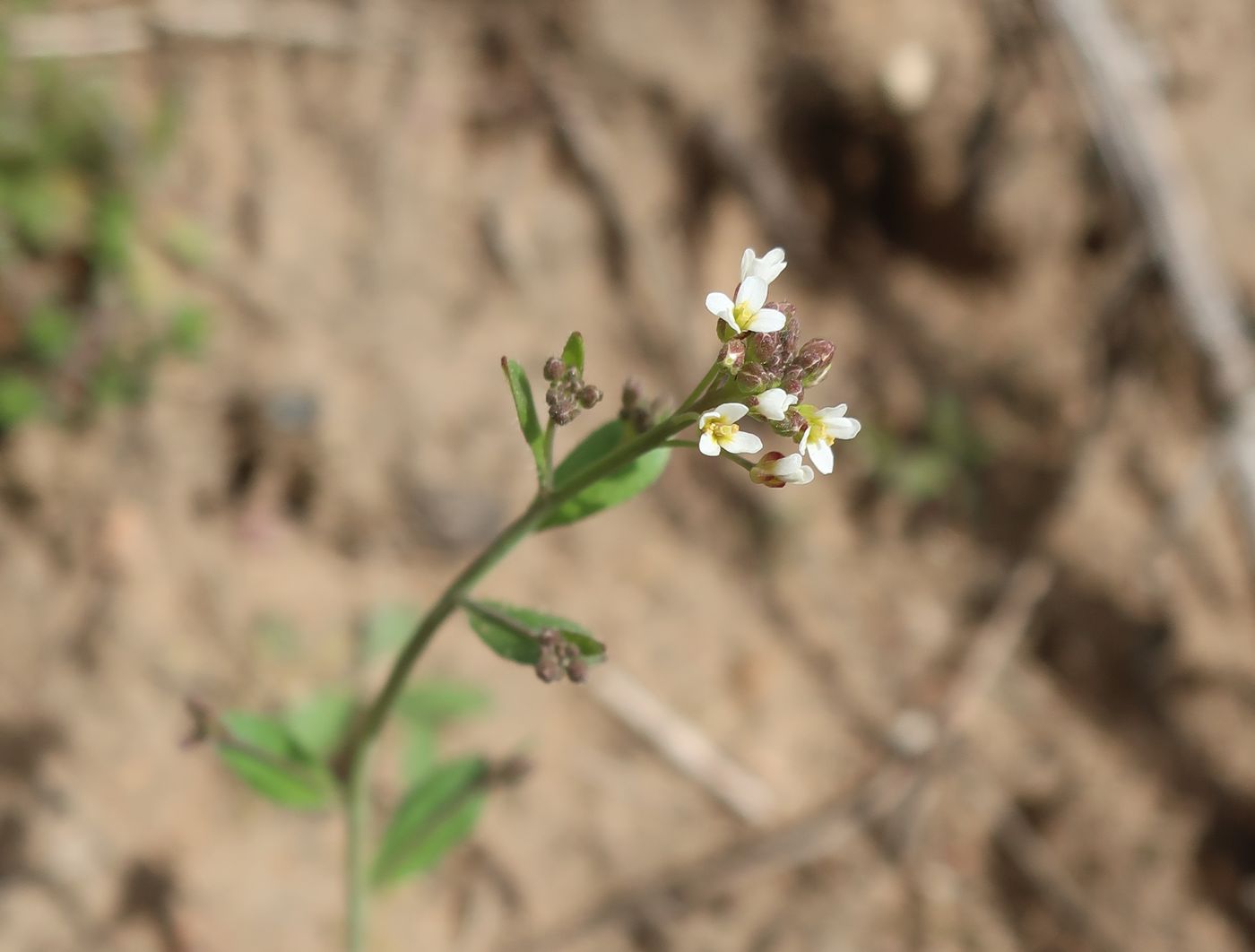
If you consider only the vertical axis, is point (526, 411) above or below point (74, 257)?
below

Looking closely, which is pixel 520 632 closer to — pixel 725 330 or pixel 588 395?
pixel 588 395

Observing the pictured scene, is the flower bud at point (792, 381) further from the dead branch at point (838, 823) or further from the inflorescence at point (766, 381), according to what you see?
the dead branch at point (838, 823)

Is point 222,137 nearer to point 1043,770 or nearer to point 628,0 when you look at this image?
point 628,0

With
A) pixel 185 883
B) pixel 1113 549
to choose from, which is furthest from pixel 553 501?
pixel 1113 549

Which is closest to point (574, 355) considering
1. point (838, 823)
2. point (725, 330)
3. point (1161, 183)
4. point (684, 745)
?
point (725, 330)

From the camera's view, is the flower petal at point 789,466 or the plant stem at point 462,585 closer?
the flower petal at point 789,466

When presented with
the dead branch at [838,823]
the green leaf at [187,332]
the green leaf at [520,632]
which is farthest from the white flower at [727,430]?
the green leaf at [187,332]
